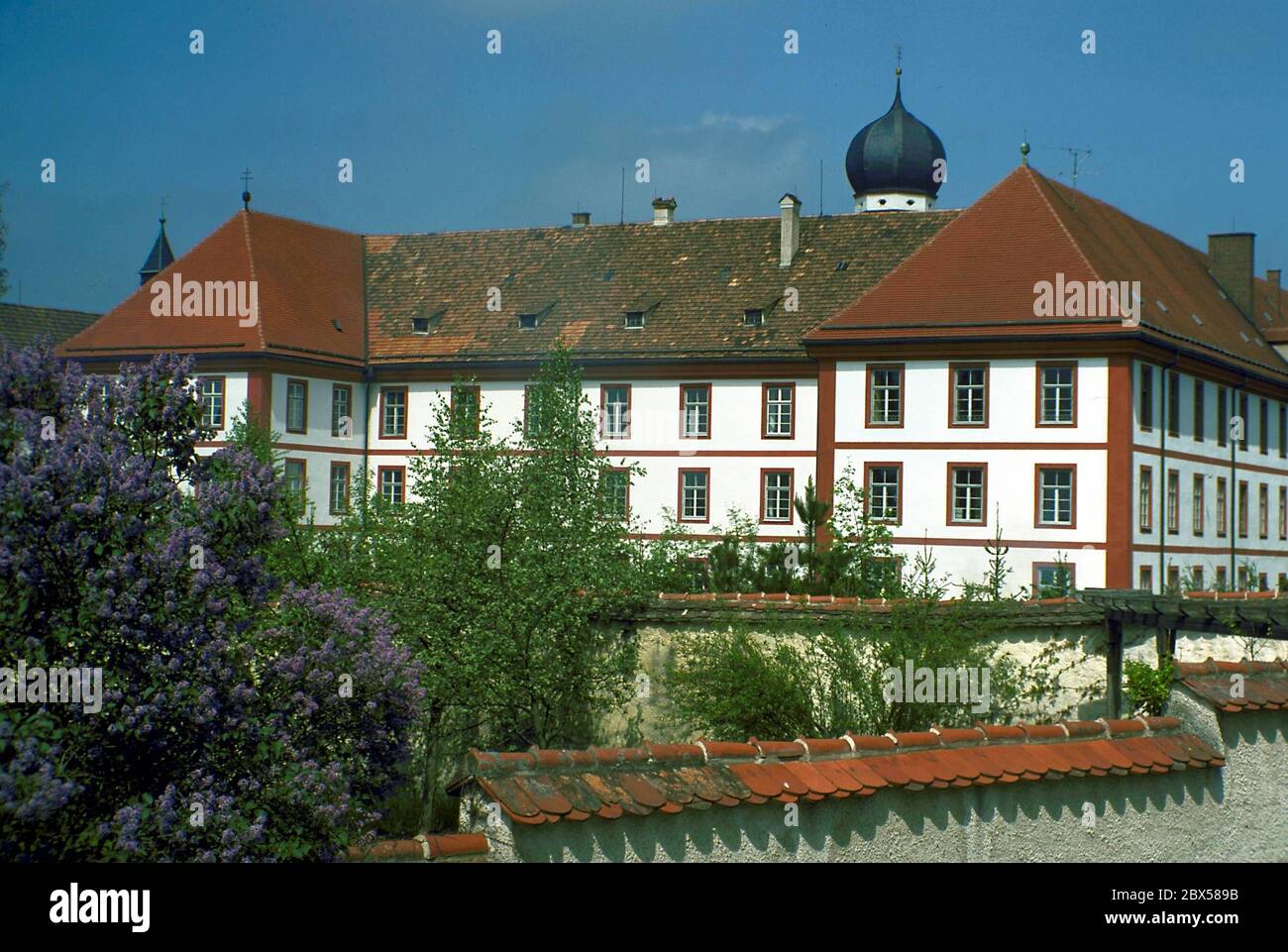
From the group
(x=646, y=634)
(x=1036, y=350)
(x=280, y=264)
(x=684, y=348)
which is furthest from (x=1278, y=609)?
(x=280, y=264)

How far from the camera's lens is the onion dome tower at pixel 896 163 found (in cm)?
7494

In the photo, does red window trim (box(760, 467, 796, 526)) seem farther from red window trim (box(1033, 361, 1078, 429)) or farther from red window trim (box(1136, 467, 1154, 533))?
red window trim (box(1136, 467, 1154, 533))

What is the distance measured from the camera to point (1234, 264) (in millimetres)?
55969

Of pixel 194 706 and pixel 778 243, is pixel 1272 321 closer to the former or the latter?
pixel 778 243

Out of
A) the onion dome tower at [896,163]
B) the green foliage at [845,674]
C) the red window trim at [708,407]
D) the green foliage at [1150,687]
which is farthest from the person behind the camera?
the onion dome tower at [896,163]

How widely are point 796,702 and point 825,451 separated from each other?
2582cm

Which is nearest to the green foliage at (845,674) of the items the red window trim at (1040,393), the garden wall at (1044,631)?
the garden wall at (1044,631)

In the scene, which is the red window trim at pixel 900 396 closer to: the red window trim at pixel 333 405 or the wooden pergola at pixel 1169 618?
the red window trim at pixel 333 405

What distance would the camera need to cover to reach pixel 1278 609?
18078mm

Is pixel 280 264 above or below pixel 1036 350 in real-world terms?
above

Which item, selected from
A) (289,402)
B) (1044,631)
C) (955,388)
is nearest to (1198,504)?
(955,388)

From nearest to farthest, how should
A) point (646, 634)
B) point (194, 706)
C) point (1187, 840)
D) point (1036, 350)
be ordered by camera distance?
point (194, 706), point (1187, 840), point (646, 634), point (1036, 350)

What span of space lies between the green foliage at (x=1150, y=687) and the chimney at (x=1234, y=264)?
136 feet

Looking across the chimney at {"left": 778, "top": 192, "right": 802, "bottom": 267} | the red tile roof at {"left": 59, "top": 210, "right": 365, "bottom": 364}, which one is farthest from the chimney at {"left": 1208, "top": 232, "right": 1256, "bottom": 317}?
the red tile roof at {"left": 59, "top": 210, "right": 365, "bottom": 364}
